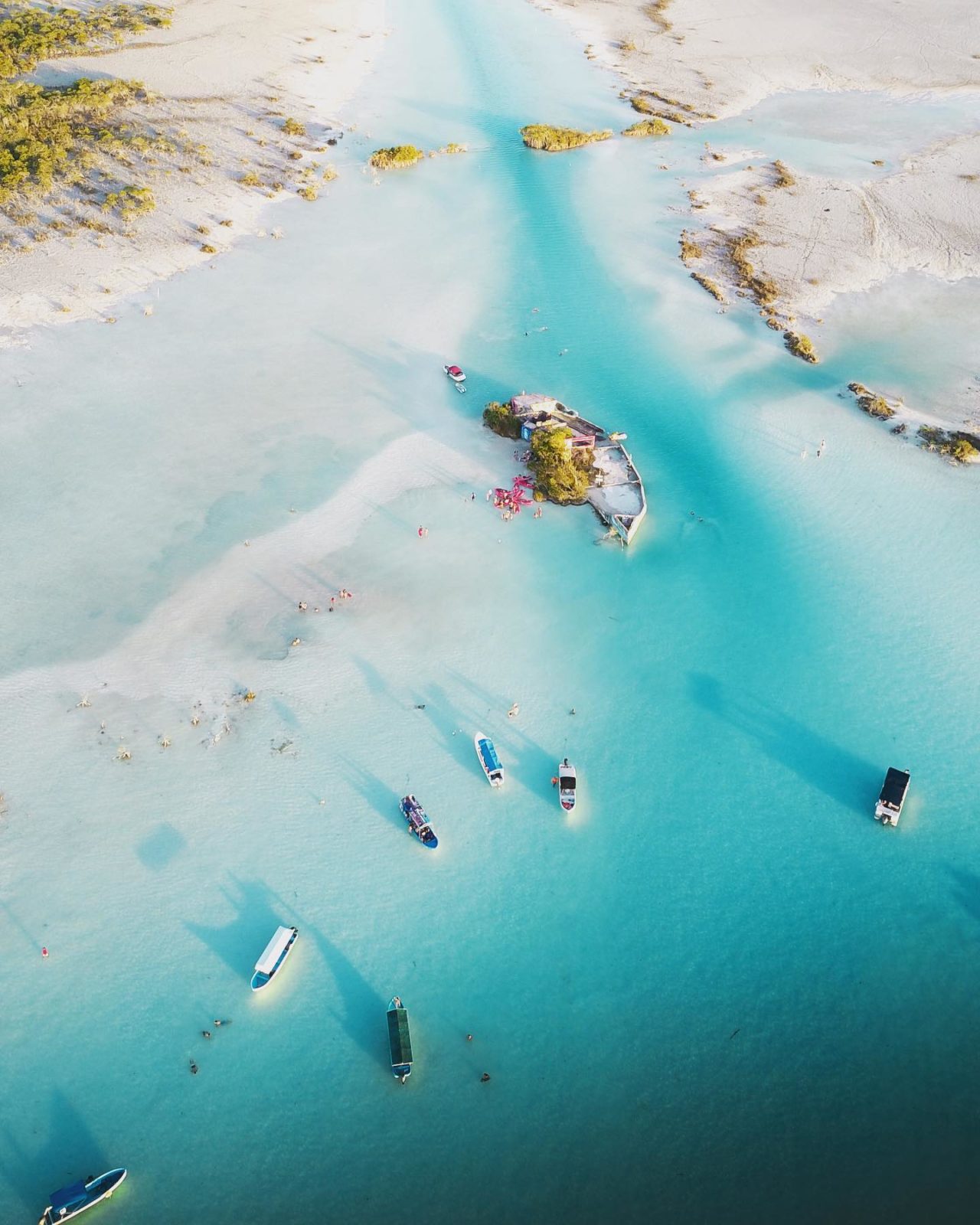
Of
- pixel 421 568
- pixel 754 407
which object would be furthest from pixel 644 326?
pixel 421 568

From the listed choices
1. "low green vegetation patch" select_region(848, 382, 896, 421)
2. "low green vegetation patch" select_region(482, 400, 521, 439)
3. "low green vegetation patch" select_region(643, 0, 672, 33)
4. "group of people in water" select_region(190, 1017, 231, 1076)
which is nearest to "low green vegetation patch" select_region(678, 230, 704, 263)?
"low green vegetation patch" select_region(848, 382, 896, 421)

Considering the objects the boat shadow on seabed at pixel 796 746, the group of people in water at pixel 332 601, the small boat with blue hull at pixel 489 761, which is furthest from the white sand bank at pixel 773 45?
the small boat with blue hull at pixel 489 761

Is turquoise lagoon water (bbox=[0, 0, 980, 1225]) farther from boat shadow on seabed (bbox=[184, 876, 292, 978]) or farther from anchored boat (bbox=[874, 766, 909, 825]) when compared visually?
anchored boat (bbox=[874, 766, 909, 825])

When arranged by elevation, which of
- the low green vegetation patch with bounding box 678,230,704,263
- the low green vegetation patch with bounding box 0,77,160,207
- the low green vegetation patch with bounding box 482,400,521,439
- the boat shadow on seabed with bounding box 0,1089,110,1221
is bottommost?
the boat shadow on seabed with bounding box 0,1089,110,1221

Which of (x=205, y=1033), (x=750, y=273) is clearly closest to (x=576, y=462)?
(x=750, y=273)

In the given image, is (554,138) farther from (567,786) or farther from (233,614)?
(567,786)

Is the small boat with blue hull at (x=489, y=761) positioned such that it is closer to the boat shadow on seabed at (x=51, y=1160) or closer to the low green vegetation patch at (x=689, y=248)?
the boat shadow on seabed at (x=51, y=1160)

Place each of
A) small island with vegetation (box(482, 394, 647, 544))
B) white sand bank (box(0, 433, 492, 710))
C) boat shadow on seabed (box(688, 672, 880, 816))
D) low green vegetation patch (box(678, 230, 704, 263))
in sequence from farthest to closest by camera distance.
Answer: low green vegetation patch (box(678, 230, 704, 263)) → small island with vegetation (box(482, 394, 647, 544)) → white sand bank (box(0, 433, 492, 710)) → boat shadow on seabed (box(688, 672, 880, 816))
